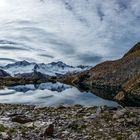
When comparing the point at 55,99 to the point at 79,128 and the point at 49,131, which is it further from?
the point at 49,131

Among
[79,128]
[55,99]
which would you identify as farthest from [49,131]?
[55,99]

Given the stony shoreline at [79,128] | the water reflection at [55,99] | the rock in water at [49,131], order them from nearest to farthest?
the stony shoreline at [79,128] < the rock in water at [49,131] < the water reflection at [55,99]

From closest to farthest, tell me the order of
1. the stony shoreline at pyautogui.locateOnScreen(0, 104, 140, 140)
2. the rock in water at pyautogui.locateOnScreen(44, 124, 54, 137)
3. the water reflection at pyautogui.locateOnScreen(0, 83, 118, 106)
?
the stony shoreline at pyautogui.locateOnScreen(0, 104, 140, 140)
the rock in water at pyautogui.locateOnScreen(44, 124, 54, 137)
the water reflection at pyautogui.locateOnScreen(0, 83, 118, 106)

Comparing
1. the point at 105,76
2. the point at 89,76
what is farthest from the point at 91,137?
the point at 89,76


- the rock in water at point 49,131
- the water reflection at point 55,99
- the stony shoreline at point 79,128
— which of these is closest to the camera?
the stony shoreline at point 79,128

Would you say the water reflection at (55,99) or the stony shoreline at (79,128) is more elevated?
the water reflection at (55,99)

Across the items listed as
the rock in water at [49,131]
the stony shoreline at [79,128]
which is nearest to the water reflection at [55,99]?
the stony shoreline at [79,128]

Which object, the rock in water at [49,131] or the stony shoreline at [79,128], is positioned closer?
the stony shoreline at [79,128]

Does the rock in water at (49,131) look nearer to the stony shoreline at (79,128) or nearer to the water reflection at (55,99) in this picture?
the stony shoreline at (79,128)

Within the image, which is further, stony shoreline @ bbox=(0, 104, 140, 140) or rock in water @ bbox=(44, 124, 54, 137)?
rock in water @ bbox=(44, 124, 54, 137)

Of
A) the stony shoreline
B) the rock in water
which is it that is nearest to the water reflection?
the stony shoreline

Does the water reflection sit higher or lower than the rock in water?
higher

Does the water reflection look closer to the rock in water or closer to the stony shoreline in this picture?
the stony shoreline

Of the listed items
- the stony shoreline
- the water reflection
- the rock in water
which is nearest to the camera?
the stony shoreline
